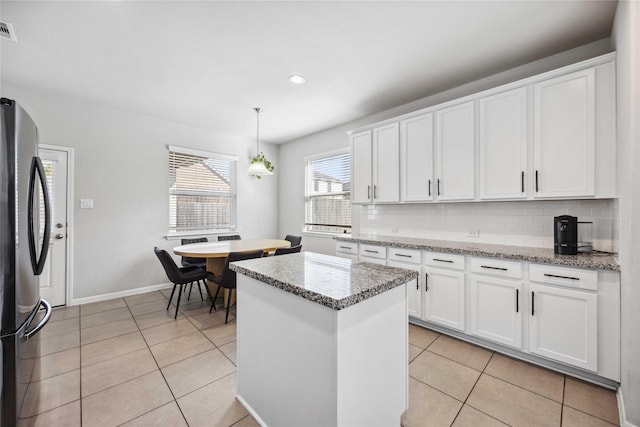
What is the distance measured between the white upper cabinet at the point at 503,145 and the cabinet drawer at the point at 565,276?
2.29ft

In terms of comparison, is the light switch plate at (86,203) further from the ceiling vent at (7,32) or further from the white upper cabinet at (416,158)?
the white upper cabinet at (416,158)

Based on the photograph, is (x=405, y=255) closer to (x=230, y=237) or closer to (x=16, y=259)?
(x=16, y=259)

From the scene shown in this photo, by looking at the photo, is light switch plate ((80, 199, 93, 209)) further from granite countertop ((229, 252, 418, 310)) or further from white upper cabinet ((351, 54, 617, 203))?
white upper cabinet ((351, 54, 617, 203))

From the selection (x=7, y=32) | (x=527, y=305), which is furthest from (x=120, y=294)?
(x=527, y=305)

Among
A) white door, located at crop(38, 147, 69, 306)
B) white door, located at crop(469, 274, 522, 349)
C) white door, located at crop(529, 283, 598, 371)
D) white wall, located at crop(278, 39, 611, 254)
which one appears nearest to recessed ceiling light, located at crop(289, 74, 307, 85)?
white wall, located at crop(278, 39, 611, 254)

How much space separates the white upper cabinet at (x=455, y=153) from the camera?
2.85 meters

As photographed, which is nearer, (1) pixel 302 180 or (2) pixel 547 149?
(2) pixel 547 149

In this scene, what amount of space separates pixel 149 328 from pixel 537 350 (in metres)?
3.66

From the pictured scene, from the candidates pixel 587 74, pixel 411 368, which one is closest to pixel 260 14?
pixel 587 74

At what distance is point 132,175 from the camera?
4.18 metres

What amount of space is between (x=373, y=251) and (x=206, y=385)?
2.14 metres

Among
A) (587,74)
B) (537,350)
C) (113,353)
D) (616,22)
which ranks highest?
(616,22)

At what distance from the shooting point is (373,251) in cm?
335

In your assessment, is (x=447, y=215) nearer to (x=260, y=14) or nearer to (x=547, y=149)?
(x=547, y=149)
